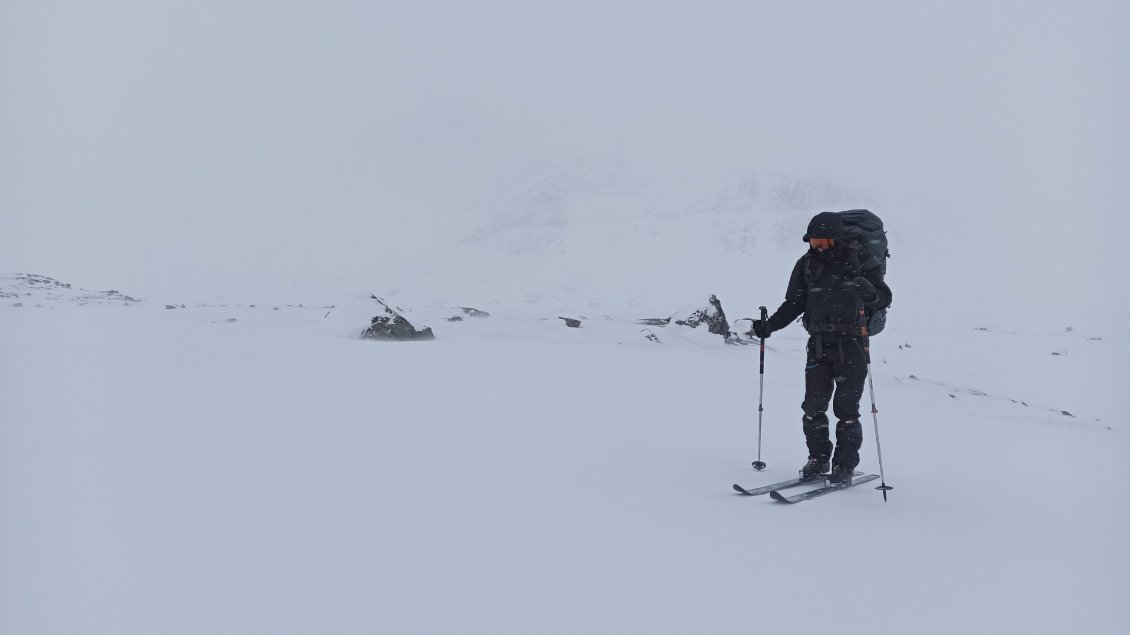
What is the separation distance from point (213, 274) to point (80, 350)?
29.0 m

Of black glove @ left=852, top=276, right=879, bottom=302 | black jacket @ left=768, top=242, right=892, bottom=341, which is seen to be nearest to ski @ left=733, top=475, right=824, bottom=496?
black jacket @ left=768, top=242, right=892, bottom=341

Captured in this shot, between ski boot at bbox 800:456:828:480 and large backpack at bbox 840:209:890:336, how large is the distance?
1101mm

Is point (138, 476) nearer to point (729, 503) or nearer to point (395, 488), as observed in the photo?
point (395, 488)

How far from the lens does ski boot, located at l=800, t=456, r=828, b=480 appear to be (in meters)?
5.48

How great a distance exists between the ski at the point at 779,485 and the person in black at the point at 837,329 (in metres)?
0.05

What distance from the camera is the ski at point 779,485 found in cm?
483

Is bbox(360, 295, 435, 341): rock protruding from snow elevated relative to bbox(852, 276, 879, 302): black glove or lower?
lower

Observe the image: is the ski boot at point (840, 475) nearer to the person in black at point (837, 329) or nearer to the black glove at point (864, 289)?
the person in black at point (837, 329)

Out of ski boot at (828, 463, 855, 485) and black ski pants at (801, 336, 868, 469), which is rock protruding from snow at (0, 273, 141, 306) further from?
ski boot at (828, 463, 855, 485)

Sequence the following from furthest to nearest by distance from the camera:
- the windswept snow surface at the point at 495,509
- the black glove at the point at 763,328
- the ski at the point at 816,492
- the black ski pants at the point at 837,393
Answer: the black glove at the point at 763,328
the black ski pants at the point at 837,393
the ski at the point at 816,492
the windswept snow surface at the point at 495,509

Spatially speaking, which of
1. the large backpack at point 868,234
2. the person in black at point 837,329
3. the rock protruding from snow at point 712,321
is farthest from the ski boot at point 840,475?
the rock protruding from snow at point 712,321

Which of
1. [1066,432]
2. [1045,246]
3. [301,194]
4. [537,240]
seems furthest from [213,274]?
[1045,246]

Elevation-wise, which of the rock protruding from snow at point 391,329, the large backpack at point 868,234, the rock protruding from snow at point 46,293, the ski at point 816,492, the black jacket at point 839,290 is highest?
the large backpack at point 868,234

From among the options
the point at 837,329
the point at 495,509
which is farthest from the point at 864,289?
the point at 495,509
